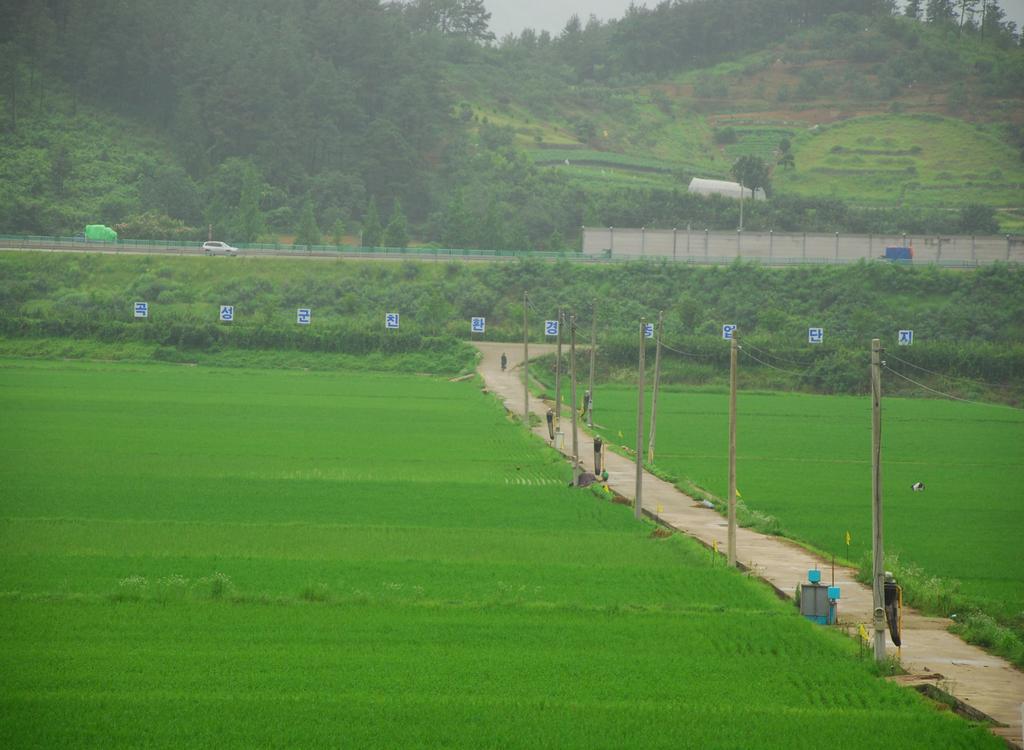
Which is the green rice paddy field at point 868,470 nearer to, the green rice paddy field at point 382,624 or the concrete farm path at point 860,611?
the concrete farm path at point 860,611

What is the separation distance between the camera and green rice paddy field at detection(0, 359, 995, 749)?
17078 mm

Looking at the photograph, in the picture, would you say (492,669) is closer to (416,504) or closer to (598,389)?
(416,504)

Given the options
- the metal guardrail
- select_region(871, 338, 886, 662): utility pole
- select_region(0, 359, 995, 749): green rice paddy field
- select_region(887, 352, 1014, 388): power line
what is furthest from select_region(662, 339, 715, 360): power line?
select_region(871, 338, 886, 662): utility pole

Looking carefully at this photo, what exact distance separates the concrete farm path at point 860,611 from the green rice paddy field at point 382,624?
2.88 feet

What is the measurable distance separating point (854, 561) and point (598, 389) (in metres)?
51.7

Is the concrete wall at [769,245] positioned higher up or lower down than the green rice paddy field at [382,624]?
higher up

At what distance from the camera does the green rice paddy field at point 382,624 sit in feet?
56.0

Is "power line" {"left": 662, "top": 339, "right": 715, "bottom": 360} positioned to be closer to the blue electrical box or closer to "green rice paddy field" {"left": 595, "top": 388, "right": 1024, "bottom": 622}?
"green rice paddy field" {"left": 595, "top": 388, "right": 1024, "bottom": 622}

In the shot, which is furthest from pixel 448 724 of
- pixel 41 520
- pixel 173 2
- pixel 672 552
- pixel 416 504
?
pixel 173 2

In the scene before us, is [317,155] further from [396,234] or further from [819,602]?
[819,602]

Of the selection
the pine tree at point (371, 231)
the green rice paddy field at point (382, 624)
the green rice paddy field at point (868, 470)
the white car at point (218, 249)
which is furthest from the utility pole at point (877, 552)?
the pine tree at point (371, 231)

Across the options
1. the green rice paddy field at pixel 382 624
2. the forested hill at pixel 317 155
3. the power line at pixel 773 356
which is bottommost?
the green rice paddy field at pixel 382 624

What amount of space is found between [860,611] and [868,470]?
74.8 ft

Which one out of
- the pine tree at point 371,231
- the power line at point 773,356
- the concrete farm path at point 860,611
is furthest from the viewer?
the pine tree at point 371,231
